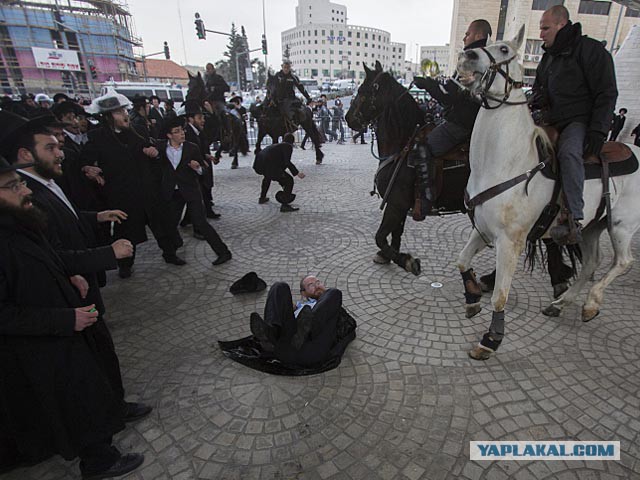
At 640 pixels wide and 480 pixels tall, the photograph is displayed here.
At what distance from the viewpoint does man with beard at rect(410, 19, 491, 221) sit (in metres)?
3.89

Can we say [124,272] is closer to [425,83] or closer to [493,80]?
[425,83]

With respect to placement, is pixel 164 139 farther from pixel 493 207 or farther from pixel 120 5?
pixel 120 5

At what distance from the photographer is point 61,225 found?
2699 millimetres

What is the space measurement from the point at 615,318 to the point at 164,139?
669 centimetres

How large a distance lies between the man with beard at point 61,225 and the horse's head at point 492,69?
10.0 ft

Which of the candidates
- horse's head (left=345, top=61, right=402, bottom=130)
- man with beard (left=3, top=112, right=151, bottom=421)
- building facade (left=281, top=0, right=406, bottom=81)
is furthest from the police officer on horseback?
building facade (left=281, top=0, right=406, bottom=81)

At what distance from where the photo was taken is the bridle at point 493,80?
300cm

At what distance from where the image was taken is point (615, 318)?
4.17 meters

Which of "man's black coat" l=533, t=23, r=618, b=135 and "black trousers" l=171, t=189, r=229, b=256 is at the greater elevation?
"man's black coat" l=533, t=23, r=618, b=135

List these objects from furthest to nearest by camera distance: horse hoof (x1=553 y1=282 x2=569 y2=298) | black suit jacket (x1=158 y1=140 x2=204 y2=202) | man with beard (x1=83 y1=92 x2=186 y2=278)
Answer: black suit jacket (x1=158 y1=140 x2=204 y2=202)
man with beard (x1=83 y1=92 x2=186 y2=278)
horse hoof (x1=553 y1=282 x2=569 y2=298)

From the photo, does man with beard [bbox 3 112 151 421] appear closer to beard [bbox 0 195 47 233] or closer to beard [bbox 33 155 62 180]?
beard [bbox 33 155 62 180]

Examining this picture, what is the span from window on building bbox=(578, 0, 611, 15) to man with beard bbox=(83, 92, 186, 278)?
65.4 metres

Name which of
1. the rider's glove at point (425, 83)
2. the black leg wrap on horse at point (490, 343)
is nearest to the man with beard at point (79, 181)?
the rider's glove at point (425, 83)

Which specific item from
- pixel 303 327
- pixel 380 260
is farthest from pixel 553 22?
pixel 303 327
